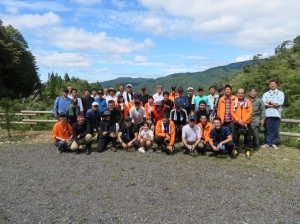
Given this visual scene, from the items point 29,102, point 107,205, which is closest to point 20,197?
point 107,205

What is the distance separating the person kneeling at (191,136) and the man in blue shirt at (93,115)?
299cm

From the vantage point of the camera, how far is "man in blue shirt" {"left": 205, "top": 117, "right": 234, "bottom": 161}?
672cm

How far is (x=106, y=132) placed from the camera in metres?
7.80

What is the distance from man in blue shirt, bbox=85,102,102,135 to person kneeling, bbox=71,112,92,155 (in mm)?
446

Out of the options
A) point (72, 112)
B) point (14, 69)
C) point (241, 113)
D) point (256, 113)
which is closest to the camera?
point (241, 113)

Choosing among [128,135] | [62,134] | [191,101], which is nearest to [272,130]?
[191,101]

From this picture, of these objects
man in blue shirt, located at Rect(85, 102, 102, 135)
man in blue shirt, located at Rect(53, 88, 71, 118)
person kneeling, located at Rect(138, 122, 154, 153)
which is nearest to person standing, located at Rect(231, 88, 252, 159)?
person kneeling, located at Rect(138, 122, 154, 153)

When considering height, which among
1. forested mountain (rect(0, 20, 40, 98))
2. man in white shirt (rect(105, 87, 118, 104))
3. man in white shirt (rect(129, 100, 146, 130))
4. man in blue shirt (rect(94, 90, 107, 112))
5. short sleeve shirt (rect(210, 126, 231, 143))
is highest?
forested mountain (rect(0, 20, 40, 98))

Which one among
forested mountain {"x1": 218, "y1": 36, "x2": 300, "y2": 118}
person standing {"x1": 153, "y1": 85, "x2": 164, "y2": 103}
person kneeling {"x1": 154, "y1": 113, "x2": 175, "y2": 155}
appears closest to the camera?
person kneeling {"x1": 154, "y1": 113, "x2": 175, "y2": 155}

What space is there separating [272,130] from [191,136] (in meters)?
2.63

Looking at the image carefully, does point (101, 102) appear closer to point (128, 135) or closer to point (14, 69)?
point (128, 135)

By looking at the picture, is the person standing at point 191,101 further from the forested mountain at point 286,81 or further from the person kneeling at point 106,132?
the forested mountain at point 286,81

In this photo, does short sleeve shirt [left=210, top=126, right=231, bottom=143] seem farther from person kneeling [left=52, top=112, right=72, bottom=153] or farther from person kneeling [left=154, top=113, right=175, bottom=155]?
person kneeling [left=52, top=112, right=72, bottom=153]

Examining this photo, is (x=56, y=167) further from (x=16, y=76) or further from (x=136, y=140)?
(x=16, y=76)
